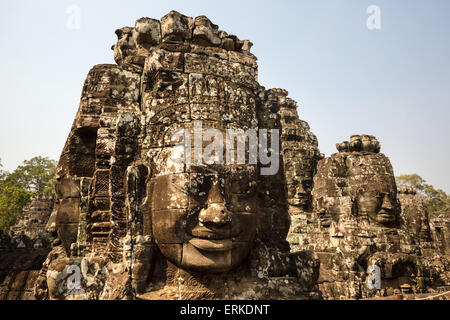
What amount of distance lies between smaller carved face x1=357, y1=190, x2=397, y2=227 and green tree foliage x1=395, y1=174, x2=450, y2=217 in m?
29.2

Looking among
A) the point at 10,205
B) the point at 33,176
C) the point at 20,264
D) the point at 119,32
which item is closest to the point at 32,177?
the point at 33,176

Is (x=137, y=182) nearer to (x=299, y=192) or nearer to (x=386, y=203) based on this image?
(x=386, y=203)

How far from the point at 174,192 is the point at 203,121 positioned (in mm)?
848

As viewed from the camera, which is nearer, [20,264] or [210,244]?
[210,244]

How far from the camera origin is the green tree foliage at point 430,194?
120 feet

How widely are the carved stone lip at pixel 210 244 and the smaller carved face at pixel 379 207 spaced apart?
287 inches

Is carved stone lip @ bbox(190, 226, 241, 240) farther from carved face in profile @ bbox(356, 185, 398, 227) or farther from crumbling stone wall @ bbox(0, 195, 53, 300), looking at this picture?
carved face in profile @ bbox(356, 185, 398, 227)

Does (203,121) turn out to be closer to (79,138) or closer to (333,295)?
(79,138)

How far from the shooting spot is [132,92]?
4852mm

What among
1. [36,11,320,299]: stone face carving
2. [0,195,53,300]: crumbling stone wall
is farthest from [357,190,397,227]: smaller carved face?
[0,195,53,300]: crumbling stone wall

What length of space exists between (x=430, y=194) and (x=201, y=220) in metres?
41.1

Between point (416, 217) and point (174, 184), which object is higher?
point (174, 184)

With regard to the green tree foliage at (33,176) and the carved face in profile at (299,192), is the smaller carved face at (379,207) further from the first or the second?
the green tree foliage at (33,176)

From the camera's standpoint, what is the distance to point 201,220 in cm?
382
